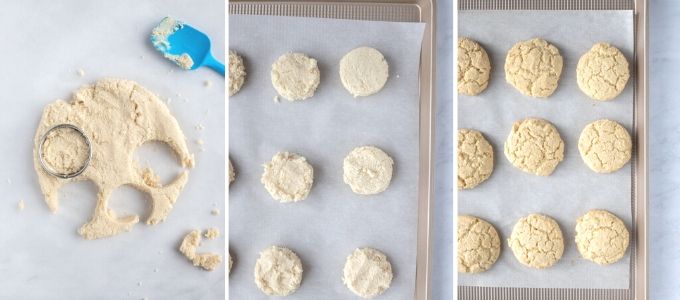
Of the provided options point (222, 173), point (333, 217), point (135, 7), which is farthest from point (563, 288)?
point (135, 7)

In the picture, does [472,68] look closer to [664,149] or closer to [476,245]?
[476,245]

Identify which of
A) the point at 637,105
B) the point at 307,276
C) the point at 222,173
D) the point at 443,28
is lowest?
the point at 307,276

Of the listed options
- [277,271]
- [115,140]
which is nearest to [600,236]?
[277,271]

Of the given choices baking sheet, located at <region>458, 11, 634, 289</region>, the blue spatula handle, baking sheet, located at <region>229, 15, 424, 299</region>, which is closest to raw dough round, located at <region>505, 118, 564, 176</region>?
baking sheet, located at <region>458, 11, 634, 289</region>

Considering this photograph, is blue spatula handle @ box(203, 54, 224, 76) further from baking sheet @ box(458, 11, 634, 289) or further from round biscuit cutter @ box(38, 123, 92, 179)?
baking sheet @ box(458, 11, 634, 289)

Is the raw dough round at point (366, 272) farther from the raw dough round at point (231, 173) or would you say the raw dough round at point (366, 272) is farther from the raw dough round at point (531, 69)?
the raw dough round at point (531, 69)

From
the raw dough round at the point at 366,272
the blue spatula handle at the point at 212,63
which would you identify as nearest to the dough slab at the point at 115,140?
the blue spatula handle at the point at 212,63

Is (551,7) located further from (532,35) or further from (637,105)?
(637,105)
